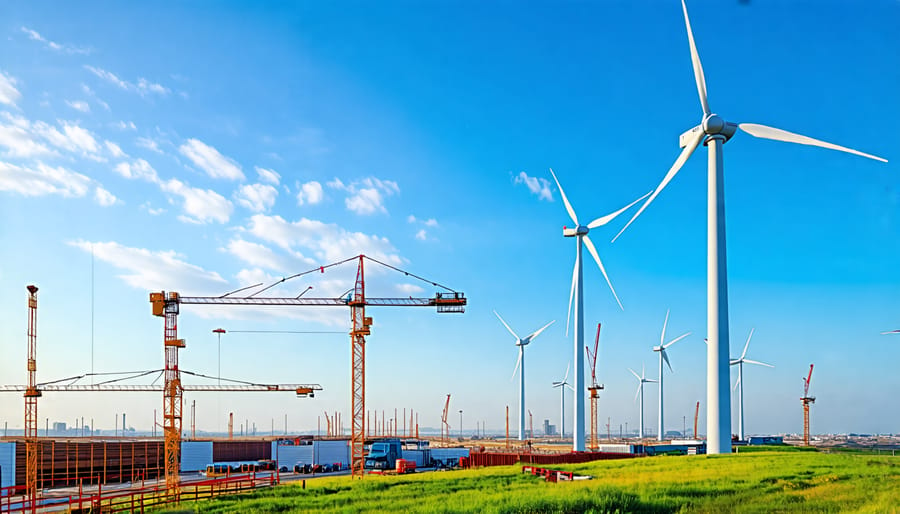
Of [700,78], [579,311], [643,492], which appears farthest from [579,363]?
[643,492]

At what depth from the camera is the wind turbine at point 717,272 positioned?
5216 centimetres

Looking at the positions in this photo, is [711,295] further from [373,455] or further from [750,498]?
[373,455]

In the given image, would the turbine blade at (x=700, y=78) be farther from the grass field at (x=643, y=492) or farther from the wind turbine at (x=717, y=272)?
the grass field at (x=643, y=492)

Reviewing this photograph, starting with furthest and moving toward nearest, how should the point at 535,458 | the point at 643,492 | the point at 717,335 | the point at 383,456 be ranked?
the point at 383,456 < the point at 535,458 < the point at 717,335 < the point at 643,492

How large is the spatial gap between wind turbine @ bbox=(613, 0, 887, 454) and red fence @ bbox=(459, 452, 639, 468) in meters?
23.0

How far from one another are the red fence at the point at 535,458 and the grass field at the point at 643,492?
25.6m

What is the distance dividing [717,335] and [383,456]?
5720cm

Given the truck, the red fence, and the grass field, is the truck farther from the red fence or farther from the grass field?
the grass field

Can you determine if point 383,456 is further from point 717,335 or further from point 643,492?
point 643,492

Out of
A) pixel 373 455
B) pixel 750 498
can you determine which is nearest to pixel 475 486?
pixel 750 498

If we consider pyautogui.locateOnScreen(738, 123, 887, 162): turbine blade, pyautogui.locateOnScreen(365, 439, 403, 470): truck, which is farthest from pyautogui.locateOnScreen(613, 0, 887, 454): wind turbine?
pyautogui.locateOnScreen(365, 439, 403, 470): truck

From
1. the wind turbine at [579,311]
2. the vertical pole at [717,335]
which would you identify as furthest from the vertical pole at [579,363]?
the vertical pole at [717,335]

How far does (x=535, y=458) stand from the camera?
77.5 meters

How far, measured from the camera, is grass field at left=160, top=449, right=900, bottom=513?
90.9 feet
